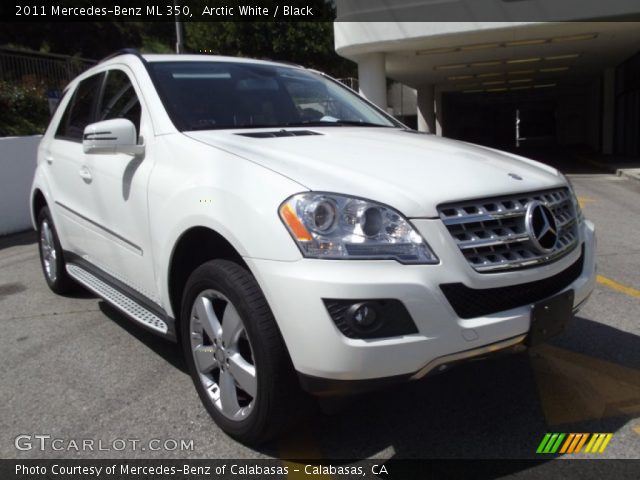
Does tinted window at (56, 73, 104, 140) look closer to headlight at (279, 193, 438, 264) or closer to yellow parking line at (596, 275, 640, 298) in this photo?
headlight at (279, 193, 438, 264)

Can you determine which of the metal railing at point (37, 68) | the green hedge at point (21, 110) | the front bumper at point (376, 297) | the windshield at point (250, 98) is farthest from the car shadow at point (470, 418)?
the metal railing at point (37, 68)

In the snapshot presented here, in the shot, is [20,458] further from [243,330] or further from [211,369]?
[243,330]

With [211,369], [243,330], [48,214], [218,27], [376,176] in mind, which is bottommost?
[211,369]

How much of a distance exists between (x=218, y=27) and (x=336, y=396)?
3097 centimetres

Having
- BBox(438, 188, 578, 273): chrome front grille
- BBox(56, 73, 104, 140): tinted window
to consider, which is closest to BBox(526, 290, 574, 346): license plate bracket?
BBox(438, 188, 578, 273): chrome front grille

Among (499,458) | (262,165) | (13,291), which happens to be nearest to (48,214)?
(13,291)

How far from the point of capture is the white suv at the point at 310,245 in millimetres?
2209

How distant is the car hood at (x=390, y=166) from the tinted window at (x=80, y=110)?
159cm

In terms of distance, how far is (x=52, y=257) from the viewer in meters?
5.04

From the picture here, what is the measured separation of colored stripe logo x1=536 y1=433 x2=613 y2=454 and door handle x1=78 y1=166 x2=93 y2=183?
2.95 m

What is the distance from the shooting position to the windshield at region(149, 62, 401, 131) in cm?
336

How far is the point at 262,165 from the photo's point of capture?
2545mm

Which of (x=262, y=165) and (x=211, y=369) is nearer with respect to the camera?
(x=262, y=165)

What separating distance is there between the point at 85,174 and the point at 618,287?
4.04 metres
